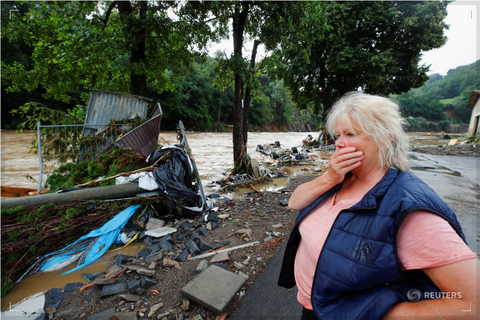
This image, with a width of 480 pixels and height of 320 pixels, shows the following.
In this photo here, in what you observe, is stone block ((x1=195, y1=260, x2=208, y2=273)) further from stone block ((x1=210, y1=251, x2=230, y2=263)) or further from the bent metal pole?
the bent metal pole

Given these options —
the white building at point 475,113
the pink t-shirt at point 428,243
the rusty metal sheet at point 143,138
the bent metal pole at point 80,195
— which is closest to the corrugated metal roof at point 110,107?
the rusty metal sheet at point 143,138

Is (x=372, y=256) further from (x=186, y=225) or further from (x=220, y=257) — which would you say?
(x=186, y=225)

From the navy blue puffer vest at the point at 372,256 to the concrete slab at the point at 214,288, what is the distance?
134 centimetres

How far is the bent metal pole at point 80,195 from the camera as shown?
3.28m

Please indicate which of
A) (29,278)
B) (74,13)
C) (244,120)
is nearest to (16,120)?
(74,13)

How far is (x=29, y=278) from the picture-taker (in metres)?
2.79

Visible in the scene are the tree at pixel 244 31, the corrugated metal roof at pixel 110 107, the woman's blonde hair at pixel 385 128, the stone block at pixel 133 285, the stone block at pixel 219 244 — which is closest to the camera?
the woman's blonde hair at pixel 385 128

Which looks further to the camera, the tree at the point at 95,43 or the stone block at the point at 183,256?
the tree at the point at 95,43

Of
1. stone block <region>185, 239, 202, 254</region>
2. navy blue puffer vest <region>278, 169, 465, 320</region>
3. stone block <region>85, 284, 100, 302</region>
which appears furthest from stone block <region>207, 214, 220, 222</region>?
navy blue puffer vest <region>278, 169, 465, 320</region>

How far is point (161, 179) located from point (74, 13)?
19.4ft

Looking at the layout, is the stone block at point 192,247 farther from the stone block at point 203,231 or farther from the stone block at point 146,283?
the stone block at point 146,283

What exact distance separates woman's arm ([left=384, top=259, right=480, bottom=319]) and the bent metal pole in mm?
4137

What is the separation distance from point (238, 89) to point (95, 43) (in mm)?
4278

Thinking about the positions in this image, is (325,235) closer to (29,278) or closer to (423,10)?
(29,278)
